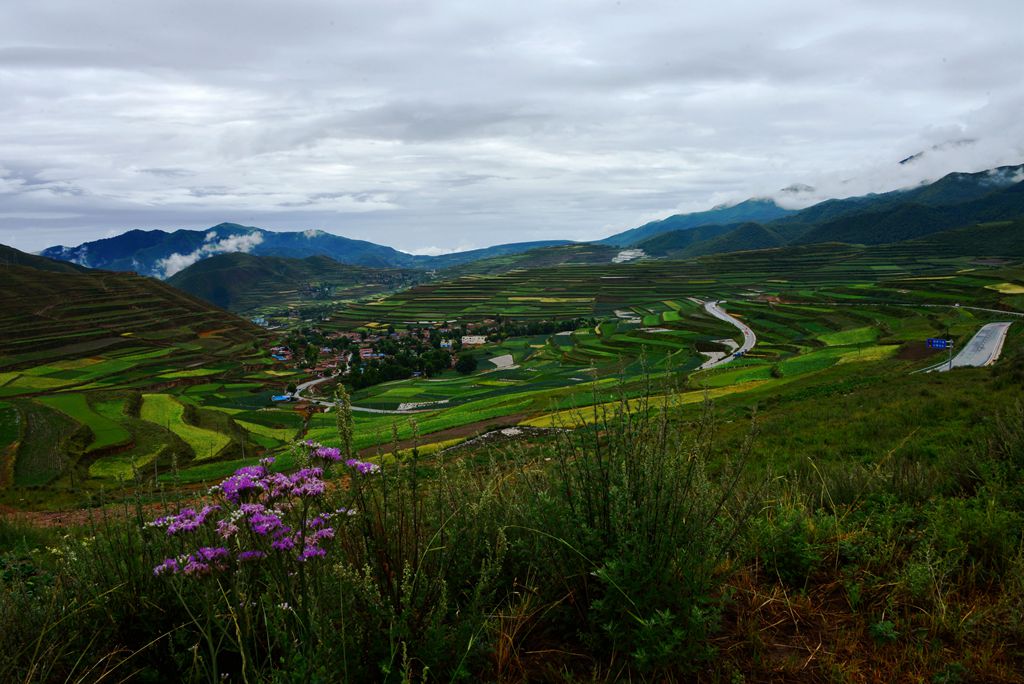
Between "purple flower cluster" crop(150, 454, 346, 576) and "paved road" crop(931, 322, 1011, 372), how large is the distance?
130 ft

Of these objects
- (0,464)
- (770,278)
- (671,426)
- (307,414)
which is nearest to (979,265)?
(770,278)

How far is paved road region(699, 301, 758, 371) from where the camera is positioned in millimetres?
56763

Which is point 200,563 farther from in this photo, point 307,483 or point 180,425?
point 180,425

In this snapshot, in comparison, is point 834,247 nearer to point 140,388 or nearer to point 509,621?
point 140,388

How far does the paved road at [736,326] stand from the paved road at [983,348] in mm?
18777

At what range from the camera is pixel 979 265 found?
118 m

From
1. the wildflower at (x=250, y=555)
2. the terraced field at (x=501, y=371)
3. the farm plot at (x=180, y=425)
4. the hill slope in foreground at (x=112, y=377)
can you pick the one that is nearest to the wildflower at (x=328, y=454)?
the terraced field at (x=501, y=371)

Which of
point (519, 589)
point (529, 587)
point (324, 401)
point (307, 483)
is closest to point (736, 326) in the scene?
point (324, 401)

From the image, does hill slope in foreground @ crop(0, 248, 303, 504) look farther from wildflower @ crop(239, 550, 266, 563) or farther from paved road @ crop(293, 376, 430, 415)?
paved road @ crop(293, 376, 430, 415)

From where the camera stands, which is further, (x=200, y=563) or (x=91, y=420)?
(x=91, y=420)

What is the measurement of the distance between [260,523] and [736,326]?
83.6 meters

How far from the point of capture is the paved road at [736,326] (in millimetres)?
56763

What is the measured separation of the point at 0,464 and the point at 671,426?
155ft

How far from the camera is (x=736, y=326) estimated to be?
257ft
